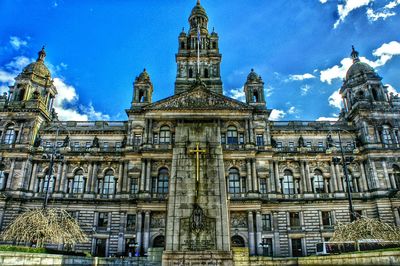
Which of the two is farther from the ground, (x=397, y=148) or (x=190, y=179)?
(x=397, y=148)

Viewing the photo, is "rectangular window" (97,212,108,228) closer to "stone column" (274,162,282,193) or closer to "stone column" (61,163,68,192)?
"stone column" (61,163,68,192)

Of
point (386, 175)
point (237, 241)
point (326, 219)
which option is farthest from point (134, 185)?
point (386, 175)

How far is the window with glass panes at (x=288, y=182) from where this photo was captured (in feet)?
133

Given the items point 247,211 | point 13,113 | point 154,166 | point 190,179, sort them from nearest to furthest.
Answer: point 190,179, point 247,211, point 154,166, point 13,113

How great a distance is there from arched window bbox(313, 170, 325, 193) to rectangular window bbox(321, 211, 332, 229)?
117 inches

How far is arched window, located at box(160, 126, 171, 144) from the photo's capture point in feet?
134

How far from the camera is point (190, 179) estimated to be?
1409 cm

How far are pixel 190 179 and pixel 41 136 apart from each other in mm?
37390

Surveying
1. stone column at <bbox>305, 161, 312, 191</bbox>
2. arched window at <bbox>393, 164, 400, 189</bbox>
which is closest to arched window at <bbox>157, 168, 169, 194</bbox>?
stone column at <bbox>305, 161, 312, 191</bbox>

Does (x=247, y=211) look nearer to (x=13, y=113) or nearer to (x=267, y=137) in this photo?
(x=267, y=137)

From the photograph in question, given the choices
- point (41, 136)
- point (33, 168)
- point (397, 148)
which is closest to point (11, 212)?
point (33, 168)

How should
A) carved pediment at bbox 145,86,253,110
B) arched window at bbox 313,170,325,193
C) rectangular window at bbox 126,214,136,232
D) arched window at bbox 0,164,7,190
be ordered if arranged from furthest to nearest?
carved pediment at bbox 145,86,253,110, arched window at bbox 313,170,325,193, arched window at bbox 0,164,7,190, rectangular window at bbox 126,214,136,232

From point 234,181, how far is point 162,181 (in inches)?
355

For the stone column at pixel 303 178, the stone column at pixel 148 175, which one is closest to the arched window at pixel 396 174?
the stone column at pixel 303 178
